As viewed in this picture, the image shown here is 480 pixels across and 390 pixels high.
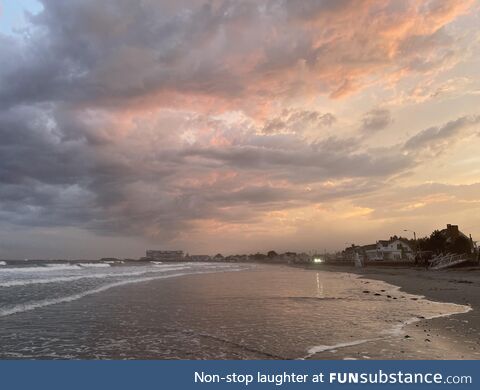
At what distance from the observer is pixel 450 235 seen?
293ft

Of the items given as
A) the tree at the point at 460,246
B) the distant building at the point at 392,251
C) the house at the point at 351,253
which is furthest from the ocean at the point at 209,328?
the house at the point at 351,253

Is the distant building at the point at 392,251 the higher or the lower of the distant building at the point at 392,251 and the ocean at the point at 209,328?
the higher

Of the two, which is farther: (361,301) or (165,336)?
(361,301)

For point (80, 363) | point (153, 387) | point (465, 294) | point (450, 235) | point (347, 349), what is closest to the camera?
point (153, 387)

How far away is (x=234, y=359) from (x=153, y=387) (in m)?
2.75

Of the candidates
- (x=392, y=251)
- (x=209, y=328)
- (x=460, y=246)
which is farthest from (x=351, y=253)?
(x=209, y=328)

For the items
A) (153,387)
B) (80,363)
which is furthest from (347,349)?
(80,363)

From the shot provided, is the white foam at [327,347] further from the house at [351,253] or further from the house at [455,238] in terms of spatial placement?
the house at [351,253]

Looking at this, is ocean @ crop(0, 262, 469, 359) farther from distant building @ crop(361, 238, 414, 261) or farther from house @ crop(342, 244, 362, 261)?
house @ crop(342, 244, 362, 261)

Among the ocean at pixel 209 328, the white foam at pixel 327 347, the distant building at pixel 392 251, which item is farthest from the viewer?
the distant building at pixel 392 251

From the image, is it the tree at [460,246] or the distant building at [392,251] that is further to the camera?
the distant building at [392,251]

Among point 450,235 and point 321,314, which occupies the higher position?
point 450,235

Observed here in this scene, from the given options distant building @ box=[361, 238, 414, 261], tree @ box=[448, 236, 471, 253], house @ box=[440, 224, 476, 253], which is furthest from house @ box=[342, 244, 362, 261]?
tree @ box=[448, 236, 471, 253]

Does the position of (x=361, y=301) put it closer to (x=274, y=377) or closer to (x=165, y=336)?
(x=165, y=336)
